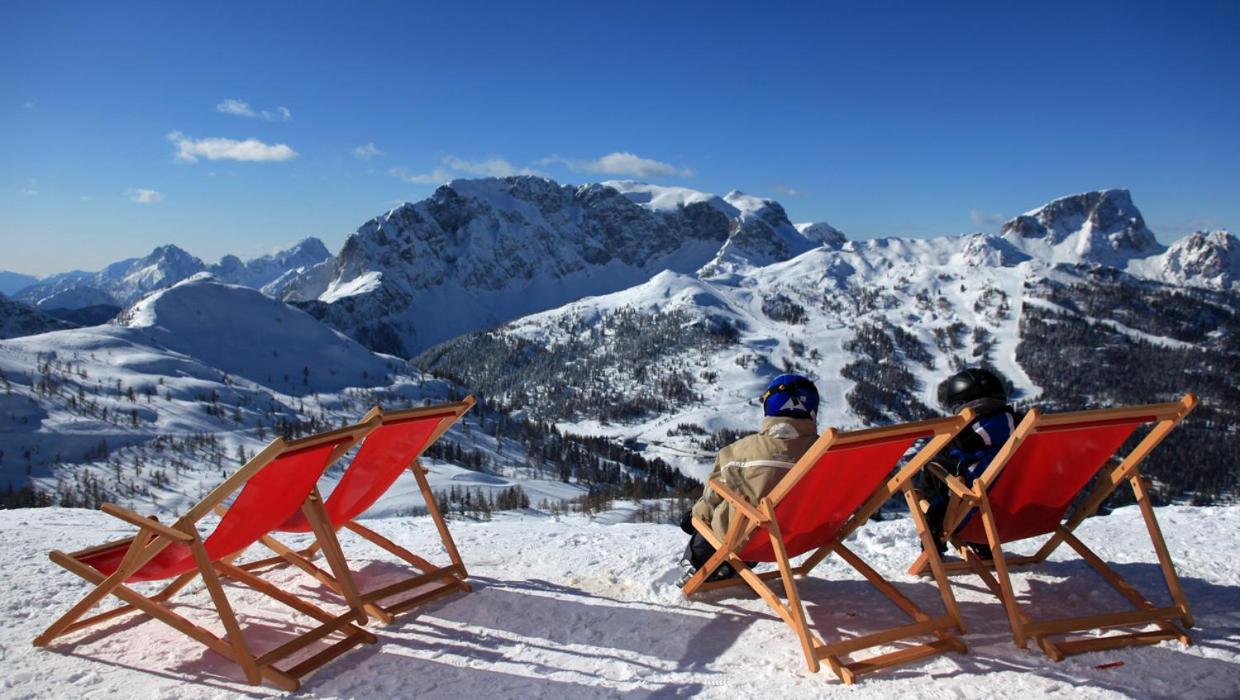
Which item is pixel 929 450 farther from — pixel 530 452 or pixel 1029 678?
pixel 530 452

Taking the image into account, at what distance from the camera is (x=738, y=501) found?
17.6ft

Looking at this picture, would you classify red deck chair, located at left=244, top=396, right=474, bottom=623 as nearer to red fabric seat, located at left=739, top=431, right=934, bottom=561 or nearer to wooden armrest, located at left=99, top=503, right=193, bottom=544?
wooden armrest, located at left=99, top=503, right=193, bottom=544

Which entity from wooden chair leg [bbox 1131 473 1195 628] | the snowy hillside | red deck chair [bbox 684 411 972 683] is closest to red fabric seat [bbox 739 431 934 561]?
red deck chair [bbox 684 411 972 683]

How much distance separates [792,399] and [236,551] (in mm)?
4557

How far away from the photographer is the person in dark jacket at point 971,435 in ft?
20.4

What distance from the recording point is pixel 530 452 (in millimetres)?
123062

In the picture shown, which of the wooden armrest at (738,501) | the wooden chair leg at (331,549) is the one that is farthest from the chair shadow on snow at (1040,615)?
the wooden chair leg at (331,549)

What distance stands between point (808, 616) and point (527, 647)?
2.31 meters

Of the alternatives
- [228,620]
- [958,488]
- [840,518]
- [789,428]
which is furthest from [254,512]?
[958,488]

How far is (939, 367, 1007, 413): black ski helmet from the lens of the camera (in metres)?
6.44

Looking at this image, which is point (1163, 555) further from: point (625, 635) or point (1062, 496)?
point (625, 635)

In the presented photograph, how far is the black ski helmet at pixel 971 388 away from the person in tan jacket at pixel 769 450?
1.39 meters

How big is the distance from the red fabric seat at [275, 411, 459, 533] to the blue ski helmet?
2831 mm

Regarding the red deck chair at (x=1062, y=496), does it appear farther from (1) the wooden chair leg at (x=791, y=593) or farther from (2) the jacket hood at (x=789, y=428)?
(1) the wooden chair leg at (x=791, y=593)
